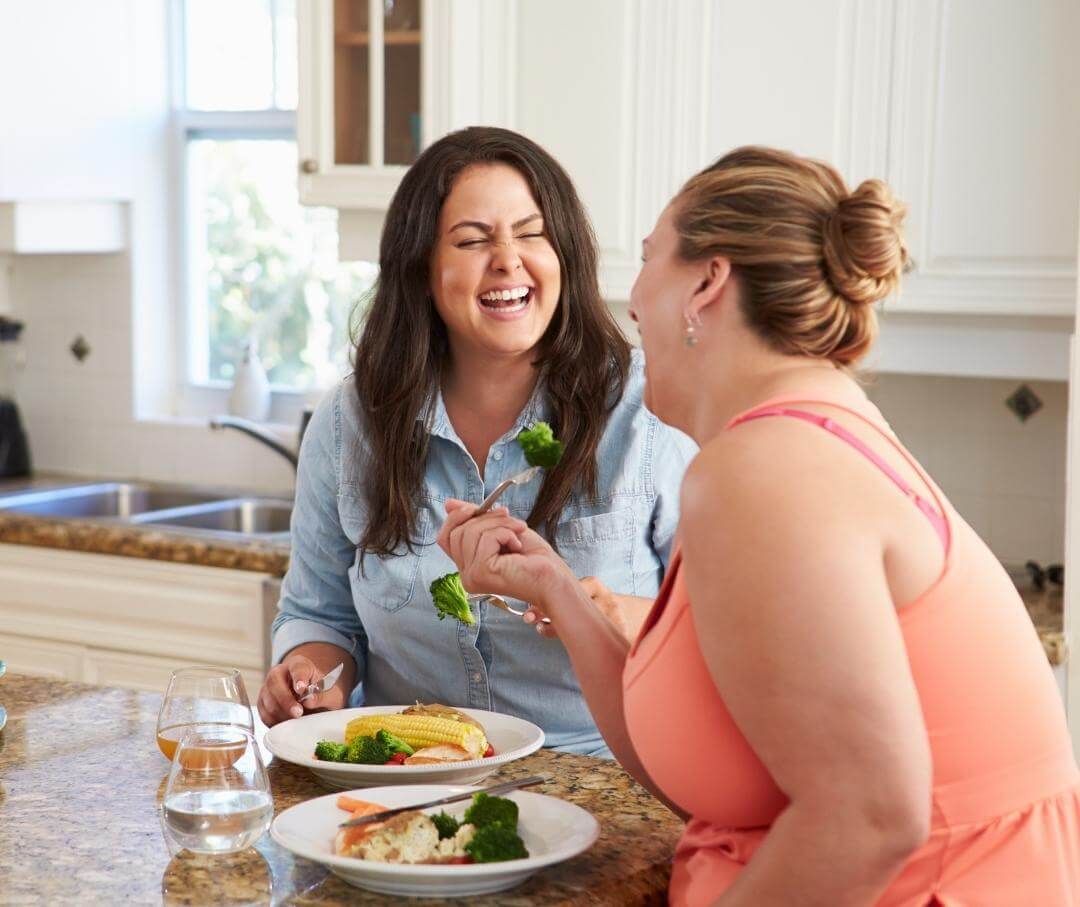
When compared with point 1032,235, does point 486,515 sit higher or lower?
lower

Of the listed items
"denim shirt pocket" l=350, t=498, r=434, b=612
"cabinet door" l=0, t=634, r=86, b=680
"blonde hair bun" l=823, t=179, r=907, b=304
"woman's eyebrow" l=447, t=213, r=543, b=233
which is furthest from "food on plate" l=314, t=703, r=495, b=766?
"cabinet door" l=0, t=634, r=86, b=680

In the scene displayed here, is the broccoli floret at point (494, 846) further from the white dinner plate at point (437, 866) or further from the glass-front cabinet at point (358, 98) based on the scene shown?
the glass-front cabinet at point (358, 98)

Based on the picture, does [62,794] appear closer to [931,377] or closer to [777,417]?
[777,417]

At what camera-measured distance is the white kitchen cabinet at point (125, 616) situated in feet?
10.4

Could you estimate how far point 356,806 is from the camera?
141 cm

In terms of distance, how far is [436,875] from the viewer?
1246mm

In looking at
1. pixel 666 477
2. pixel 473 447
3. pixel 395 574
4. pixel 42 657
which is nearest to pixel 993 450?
pixel 666 477

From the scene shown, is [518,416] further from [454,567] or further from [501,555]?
[501,555]

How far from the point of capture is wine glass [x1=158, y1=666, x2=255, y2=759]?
144 centimetres

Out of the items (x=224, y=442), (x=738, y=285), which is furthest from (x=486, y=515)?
(x=224, y=442)

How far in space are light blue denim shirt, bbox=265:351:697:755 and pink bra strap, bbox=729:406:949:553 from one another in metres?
0.81

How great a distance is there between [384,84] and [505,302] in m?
1.37

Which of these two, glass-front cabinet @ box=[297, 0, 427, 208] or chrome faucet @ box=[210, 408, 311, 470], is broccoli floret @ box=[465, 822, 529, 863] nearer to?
glass-front cabinet @ box=[297, 0, 427, 208]

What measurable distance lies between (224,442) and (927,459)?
1833mm
